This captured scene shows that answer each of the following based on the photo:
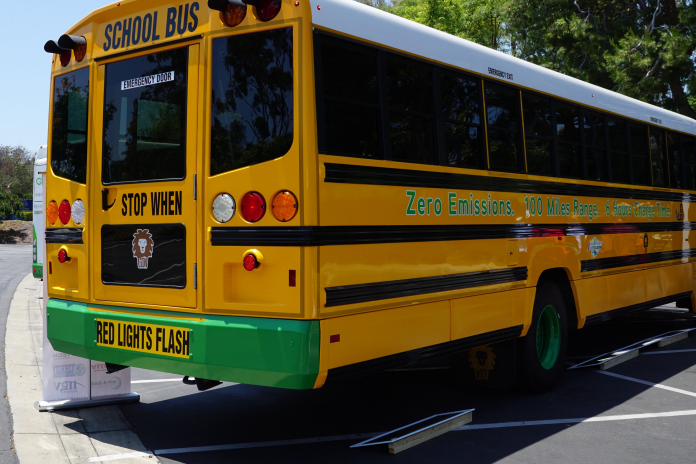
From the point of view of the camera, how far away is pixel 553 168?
21.7ft

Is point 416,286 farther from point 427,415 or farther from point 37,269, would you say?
point 37,269

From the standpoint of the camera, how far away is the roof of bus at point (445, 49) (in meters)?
4.24

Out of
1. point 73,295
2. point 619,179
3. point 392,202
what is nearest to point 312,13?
point 392,202

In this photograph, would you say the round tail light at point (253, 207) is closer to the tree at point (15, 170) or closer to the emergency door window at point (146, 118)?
the emergency door window at point (146, 118)

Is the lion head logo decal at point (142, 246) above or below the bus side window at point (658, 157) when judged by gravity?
below

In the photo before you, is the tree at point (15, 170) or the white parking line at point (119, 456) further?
the tree at point (15, 170)

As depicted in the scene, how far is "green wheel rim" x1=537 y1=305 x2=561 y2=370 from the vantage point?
6535 mm

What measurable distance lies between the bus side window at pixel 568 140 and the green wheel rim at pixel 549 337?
140 cm

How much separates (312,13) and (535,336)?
366 centimetres

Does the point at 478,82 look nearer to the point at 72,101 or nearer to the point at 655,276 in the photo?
the point at 72,101

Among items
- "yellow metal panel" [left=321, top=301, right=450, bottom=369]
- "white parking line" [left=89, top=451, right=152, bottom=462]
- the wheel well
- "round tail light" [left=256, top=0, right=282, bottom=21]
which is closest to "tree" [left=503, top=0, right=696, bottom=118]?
the wheel well

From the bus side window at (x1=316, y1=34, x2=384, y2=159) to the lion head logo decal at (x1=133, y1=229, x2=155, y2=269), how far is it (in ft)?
4.69

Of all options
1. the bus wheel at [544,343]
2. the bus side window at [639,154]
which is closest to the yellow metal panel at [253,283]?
the bus wheel at [544,343]

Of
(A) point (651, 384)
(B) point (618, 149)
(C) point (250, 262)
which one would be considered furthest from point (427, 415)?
(B) point (618, 149)
